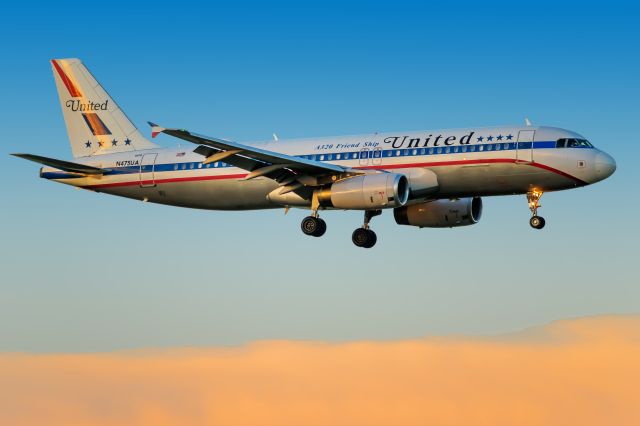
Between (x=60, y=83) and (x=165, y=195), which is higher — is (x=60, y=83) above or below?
above

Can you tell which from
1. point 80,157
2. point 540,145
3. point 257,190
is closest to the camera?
point 540,145

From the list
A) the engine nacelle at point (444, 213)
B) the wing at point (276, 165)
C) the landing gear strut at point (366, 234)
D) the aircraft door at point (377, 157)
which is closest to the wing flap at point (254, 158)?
the wing at point (276, 165)

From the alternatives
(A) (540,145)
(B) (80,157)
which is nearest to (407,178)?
(A) (540,145)

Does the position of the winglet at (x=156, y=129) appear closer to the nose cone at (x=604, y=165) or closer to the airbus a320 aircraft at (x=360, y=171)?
the airbus a320 aircraft at (x=360, y=171)

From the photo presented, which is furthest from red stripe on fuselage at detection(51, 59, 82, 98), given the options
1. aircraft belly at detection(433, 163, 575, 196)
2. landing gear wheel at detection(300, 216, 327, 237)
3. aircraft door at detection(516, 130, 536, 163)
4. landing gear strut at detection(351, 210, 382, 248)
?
aircraft door at detection(516, 130, 536, 163)

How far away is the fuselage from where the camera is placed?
4922 centimetres

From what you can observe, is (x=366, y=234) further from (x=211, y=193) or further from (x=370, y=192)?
(x=211, y=193)

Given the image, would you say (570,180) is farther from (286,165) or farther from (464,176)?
(286,165)

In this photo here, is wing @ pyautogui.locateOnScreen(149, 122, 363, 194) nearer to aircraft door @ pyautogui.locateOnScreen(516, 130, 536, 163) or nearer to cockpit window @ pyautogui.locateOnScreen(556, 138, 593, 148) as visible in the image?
aircraft door @ pyautogui.locateOnScreen(516, 130, 536, 163)

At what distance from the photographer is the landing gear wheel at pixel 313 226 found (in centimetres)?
5219

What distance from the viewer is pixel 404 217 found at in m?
56.4

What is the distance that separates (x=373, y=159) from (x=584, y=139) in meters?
8.62

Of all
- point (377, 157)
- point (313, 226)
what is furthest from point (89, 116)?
point (377, 157)

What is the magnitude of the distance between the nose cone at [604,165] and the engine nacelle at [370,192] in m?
7.58
